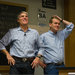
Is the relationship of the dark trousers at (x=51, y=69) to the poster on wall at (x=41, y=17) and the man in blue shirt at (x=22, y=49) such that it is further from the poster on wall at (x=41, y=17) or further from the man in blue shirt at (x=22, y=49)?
the poster on wall at (x=41, y=17)

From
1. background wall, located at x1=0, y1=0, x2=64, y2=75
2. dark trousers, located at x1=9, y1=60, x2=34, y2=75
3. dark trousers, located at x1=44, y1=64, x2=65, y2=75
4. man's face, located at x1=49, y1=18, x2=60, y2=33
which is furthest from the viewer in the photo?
background wall, located at x1=0, y1=0, x2=64, y2=75

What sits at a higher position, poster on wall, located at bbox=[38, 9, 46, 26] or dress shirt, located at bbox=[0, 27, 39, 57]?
poster on wall, located at bbox=[38, 9, 46, 26]

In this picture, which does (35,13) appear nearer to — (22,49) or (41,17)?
(41,17)

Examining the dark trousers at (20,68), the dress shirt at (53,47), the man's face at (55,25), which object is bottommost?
the dark trousers at (20,68)

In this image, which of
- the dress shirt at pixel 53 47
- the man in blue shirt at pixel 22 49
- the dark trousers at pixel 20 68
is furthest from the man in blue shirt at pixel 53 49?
the dark trousers at pixel 20 68

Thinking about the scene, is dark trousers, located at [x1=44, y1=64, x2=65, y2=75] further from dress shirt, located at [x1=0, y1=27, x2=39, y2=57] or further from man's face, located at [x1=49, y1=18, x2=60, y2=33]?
→ man's face, located at [x1=49, y1=18, x2=60, y2=33]

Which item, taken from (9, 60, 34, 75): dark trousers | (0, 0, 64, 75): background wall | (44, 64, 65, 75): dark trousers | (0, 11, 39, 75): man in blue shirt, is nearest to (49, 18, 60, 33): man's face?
(0, 11, 39, 75): man in blue shirt

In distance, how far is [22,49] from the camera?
2211 millimetres

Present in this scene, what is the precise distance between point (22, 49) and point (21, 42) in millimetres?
102

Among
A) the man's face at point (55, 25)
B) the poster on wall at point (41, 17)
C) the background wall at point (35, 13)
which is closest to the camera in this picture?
the man's face at point (55, 25)

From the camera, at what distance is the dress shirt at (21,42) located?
7.25 feet

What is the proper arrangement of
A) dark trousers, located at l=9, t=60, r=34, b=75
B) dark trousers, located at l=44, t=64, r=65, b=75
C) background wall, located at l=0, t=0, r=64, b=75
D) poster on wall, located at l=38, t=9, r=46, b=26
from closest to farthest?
dark trousers, located at l=9, t=60, r=34, b=75
dark trousers, located at l=44, t=64, r=65, b=75
background wall, located at l=0, t=0, r=64, b=75
poster on wall, located at l=38, t=9, r=46, b=26

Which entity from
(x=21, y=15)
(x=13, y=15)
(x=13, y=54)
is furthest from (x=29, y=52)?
(x=13, y=15)

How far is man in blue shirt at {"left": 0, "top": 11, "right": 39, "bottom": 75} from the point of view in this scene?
2152 mm
